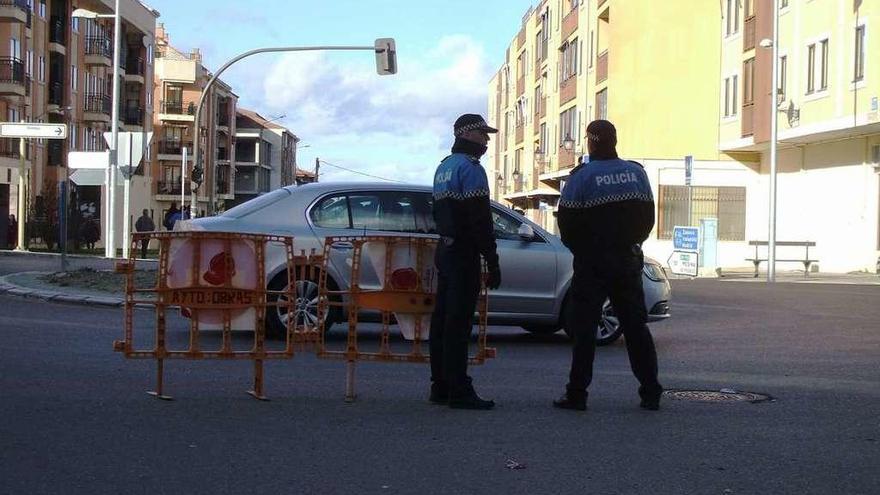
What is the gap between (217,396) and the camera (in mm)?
7848

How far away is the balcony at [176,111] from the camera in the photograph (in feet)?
308

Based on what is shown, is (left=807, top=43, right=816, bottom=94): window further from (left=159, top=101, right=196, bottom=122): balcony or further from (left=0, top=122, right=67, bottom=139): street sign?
(left=159, top=101, right=196, bottom=122): balcony

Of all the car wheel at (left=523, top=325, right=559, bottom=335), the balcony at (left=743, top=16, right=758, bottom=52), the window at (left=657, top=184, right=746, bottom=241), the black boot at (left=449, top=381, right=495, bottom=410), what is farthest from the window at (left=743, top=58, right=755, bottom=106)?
the black boot at (left=449, top=381, right=495, bottom=410)

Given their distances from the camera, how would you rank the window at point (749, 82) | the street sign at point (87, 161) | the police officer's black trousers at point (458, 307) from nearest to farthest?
the police officer's black trousers at point (458, 307), the street sign at point (87, 161), the window at point (749, 82)

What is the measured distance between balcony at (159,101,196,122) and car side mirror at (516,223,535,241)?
277 ft

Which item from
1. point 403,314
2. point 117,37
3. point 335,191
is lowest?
point 403,314

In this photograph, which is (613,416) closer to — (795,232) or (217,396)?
(217,396)

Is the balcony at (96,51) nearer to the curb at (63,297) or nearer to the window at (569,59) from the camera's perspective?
the window at (569,59)

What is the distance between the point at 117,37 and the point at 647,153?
1923 cm

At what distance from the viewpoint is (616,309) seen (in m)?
7.64

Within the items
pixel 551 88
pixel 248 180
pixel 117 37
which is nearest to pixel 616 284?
pixel 117 37

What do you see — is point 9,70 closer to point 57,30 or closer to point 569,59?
point 57,30

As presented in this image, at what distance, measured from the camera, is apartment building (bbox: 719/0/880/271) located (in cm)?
3003

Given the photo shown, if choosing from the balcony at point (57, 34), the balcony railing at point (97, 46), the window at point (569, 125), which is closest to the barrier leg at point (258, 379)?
the window at point (569, 125)
